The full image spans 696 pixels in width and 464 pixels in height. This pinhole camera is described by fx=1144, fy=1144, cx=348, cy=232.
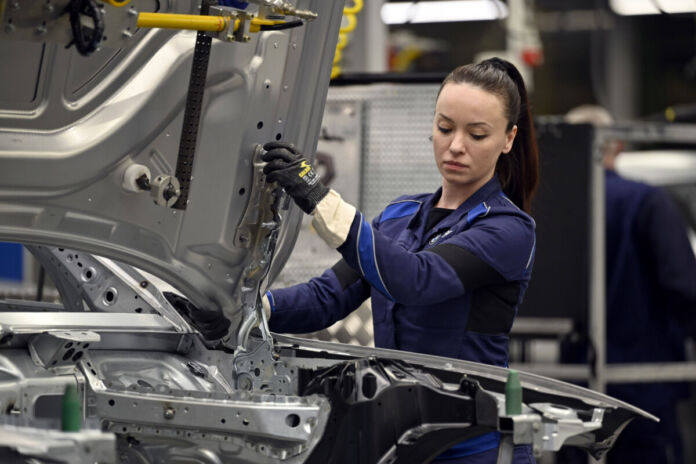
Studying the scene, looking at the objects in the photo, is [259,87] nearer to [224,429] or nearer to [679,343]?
[224,429]

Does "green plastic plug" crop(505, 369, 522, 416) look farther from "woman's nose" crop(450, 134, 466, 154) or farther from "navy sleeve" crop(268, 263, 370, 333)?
"navy sleeve" crop(268, 263, 370, 333)

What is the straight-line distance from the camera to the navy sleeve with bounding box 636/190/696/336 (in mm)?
5508

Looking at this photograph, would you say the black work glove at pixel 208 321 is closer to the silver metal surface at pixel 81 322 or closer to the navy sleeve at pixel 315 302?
the silver metal surface at pixel 81 322

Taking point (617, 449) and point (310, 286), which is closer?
point (310, 286)

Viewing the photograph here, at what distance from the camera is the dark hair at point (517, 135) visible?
2.89 meters

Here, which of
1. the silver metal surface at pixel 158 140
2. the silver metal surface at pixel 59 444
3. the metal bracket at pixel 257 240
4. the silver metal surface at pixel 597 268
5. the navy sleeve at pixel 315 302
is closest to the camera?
the silver metal surface at pixel 59 444

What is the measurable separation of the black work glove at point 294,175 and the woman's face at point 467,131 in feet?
1.22

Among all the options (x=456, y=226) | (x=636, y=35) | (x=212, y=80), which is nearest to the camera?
(x=212, y=80)

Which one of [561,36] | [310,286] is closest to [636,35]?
[561,36]

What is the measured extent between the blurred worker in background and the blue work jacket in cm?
281

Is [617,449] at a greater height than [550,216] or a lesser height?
lesser

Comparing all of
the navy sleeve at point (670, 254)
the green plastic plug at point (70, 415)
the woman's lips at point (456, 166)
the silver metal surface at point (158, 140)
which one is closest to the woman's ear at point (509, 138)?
the woman's lips at point (456, 166)

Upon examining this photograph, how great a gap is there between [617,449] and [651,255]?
3.20 feet

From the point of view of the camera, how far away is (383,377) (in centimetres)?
Answer: 254
